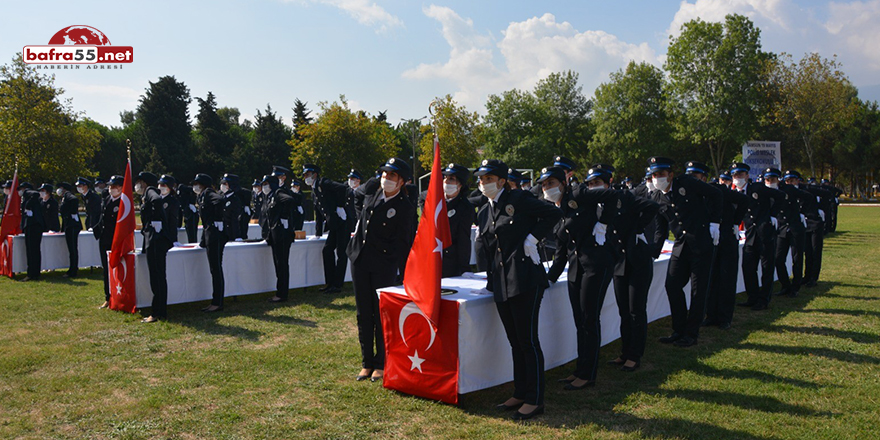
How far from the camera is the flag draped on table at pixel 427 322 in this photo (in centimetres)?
491

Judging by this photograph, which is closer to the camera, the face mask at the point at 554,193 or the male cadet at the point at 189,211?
the face mask at the point at 554,193

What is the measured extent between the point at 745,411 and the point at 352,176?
8.27 m

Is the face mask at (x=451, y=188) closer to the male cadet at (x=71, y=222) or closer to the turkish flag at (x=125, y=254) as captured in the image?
the turkish flag at (x=125, y=254)

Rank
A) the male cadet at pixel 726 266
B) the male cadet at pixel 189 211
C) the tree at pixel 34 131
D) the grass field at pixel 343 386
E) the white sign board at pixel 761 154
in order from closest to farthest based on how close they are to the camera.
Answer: the grass field at pixel 343 386 < the male cadet at pixel 726 266 < the male cadet at pixel 189 211 < the tree at pixel 34 131 < the white sign board at pixel 761 154

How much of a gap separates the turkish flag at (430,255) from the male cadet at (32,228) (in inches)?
428

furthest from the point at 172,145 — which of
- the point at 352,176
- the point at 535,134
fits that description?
the point at 352,176

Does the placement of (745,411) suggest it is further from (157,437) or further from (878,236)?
Result: (878,236)

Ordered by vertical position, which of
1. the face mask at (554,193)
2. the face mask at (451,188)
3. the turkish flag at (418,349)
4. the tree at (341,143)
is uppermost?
the tree at (341,143)

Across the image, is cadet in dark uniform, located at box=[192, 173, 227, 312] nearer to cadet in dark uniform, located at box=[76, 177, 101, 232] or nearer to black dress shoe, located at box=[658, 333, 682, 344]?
cadet in dark uniform, located at box=[76, 177, 101, 232]

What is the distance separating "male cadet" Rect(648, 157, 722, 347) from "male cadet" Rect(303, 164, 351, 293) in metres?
5.57

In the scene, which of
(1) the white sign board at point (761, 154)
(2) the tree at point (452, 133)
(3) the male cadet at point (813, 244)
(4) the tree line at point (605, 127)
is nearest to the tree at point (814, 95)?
(4) the tree line at point (605, 127)

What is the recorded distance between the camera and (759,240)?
9.34 meters

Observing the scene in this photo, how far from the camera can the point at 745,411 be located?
486 cm

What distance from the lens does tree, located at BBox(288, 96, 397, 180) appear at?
4578 centimetres
